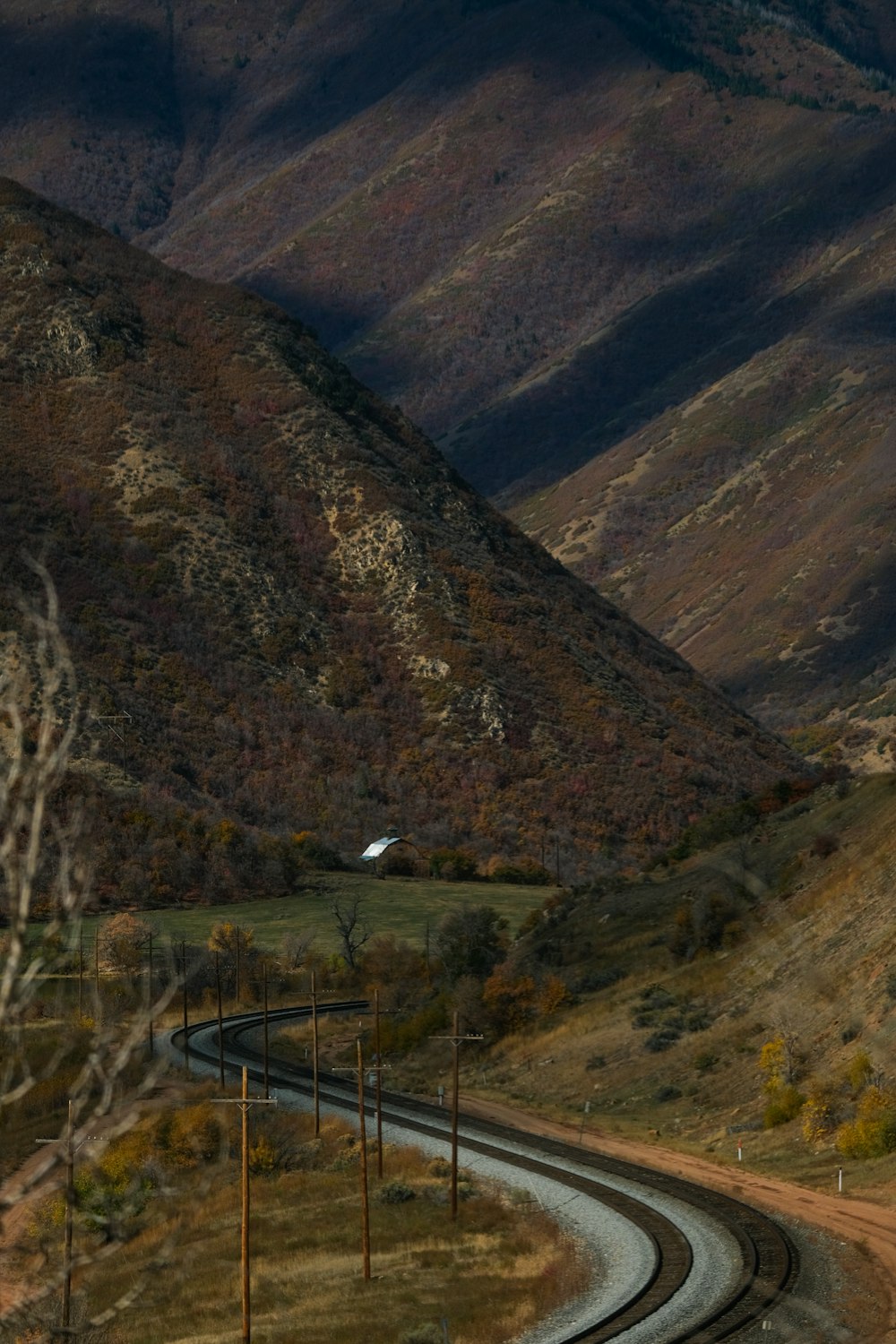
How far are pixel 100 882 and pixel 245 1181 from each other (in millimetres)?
84985

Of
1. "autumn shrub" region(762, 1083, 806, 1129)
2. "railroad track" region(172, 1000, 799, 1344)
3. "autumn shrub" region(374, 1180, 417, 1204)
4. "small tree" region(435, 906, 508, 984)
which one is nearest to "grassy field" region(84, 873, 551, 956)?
"small tree" region(435, 906, 508, 984)

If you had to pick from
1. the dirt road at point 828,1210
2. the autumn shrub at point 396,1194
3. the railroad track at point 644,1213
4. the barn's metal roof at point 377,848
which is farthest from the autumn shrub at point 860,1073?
the barn's metal roof at point 377,848

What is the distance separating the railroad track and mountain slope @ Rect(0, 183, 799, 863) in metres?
70.9

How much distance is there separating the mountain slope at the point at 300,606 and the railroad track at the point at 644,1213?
70.9 meters

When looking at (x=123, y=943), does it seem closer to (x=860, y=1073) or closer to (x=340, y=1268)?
(x=860, y=1073)

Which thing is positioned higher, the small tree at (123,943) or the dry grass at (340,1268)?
the small tree at (123,943)

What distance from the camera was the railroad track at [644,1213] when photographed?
107 ft

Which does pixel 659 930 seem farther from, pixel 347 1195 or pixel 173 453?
pixel 173 453

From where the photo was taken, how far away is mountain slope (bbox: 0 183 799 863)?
140750 mm

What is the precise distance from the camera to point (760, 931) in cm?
6800

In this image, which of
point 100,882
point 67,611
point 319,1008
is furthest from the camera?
point 67,611

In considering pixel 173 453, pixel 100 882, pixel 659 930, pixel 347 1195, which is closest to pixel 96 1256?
pixel 347 1195

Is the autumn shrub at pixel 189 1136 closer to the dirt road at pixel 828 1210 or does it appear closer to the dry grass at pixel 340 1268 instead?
the dry grass at pixel 340 1268

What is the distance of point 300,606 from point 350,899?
165ft
